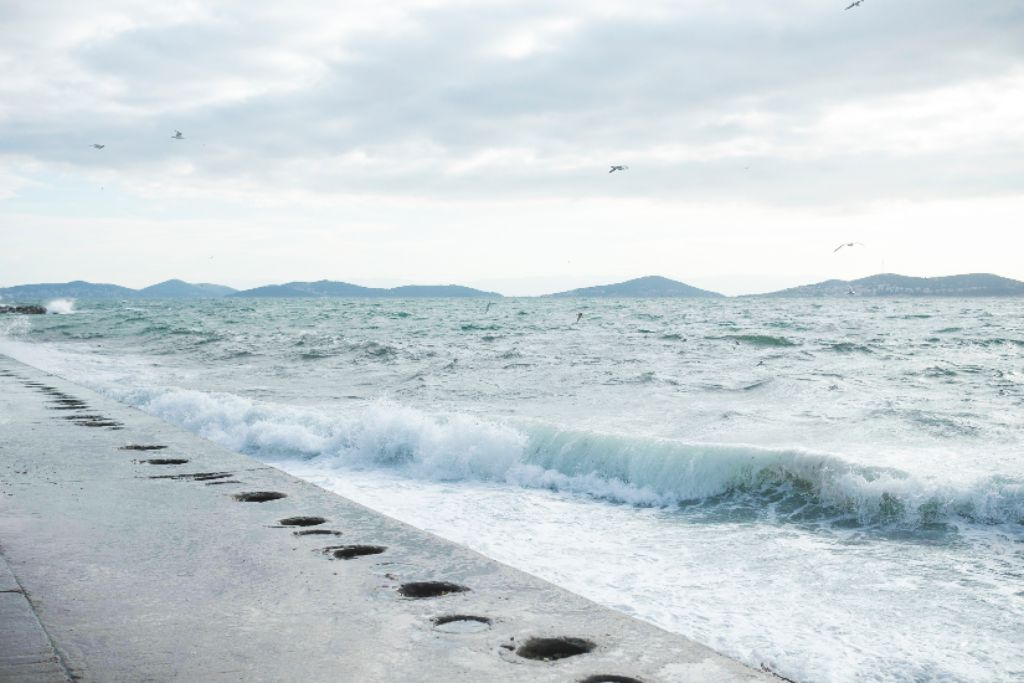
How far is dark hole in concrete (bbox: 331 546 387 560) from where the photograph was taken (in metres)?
3.53

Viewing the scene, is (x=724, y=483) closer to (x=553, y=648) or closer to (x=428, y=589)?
(x=428, y=589)

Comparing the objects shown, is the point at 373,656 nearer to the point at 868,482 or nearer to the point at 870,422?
the point at 868,482

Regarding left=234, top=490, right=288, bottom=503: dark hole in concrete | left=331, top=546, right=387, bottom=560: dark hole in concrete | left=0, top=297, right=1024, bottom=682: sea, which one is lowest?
left=0, top=297, right=1024, bottom=682: sea

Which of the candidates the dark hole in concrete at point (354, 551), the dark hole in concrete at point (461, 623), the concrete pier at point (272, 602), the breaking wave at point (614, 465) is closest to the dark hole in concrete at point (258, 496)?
the concrete pier at point (272, 602)

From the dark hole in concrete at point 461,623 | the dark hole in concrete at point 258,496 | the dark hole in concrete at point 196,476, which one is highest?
the dark hole in concrete at point 196,476

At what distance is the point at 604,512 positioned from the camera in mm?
6438

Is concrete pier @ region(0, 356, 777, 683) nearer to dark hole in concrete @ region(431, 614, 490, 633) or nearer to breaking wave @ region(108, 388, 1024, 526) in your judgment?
dark hole in concrete @ region(431, 614, 490, 633)

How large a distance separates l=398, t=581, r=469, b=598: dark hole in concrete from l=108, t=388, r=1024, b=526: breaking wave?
3.87 meters

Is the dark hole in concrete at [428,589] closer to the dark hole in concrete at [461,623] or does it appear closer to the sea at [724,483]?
the dark hole in concrete at [461,623]

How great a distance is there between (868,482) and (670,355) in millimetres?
14530

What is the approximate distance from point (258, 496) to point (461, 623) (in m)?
2.22

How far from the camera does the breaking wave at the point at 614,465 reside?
6.14 metres

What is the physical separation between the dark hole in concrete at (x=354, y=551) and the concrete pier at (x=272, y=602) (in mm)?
14

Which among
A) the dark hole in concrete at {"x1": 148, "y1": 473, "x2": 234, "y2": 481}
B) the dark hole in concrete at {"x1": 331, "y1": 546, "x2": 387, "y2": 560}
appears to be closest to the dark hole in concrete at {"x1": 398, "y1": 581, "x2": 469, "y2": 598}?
the dark hole in concrete at {"x1": 331, "y1": 546, "x2": 387, "y2": 560}
